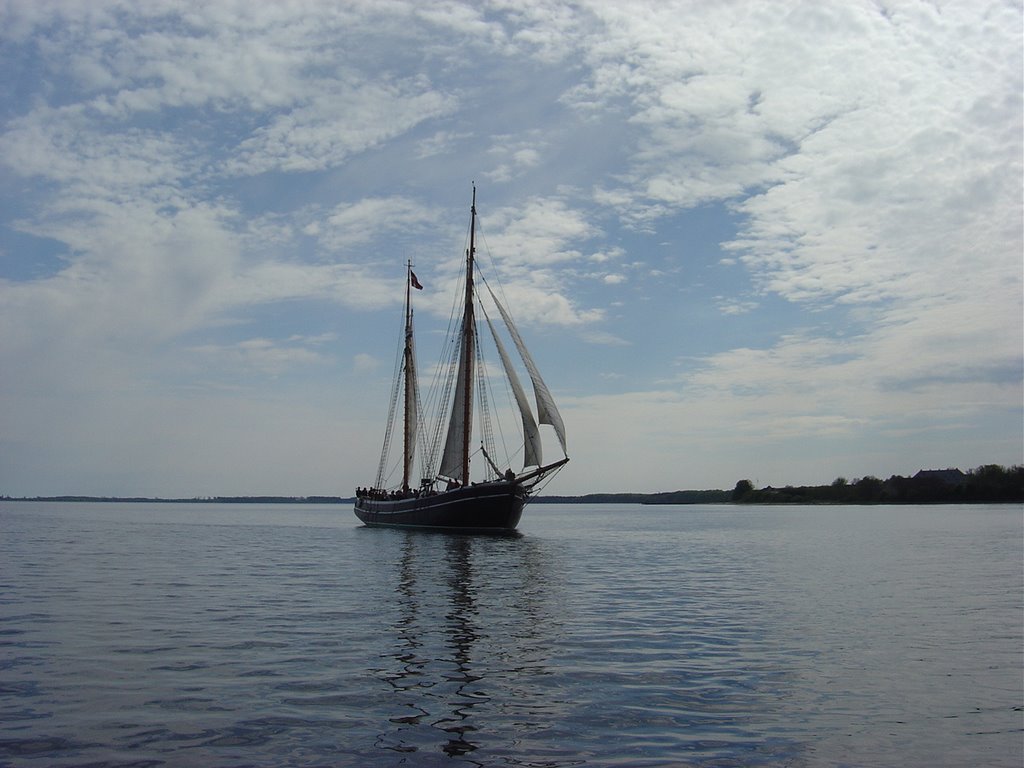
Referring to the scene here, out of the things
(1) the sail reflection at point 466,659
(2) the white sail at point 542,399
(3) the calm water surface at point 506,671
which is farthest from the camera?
(2) the white sail at point 542,399

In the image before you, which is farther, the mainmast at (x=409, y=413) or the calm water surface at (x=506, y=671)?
the mainmast at (x=409, y=413)

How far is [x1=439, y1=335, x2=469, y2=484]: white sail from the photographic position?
67562mm

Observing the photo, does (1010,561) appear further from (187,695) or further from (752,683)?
(187,695)

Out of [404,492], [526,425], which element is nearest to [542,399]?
[526,425]

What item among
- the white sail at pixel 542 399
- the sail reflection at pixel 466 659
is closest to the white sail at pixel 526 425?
the white sail at pixel 542 399

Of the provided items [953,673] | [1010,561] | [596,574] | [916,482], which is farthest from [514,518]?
[916,482]

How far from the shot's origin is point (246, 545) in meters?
58.7

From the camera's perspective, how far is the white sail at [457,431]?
2660 inches

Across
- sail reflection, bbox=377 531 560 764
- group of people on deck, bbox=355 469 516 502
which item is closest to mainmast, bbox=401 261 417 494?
group of people on deck, bbox=355 469 516 502

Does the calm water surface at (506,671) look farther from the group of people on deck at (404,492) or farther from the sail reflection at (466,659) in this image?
the group of people on deck at (404,492)

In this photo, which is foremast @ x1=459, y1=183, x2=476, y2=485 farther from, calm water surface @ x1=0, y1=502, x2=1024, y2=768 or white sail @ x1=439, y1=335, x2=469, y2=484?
calm water surface @ x1=0, y1=502, x2=1024, y2=768

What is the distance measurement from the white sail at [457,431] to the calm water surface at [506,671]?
111ft

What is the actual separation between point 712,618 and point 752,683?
8268 mm

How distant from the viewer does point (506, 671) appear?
1552 centimetres
